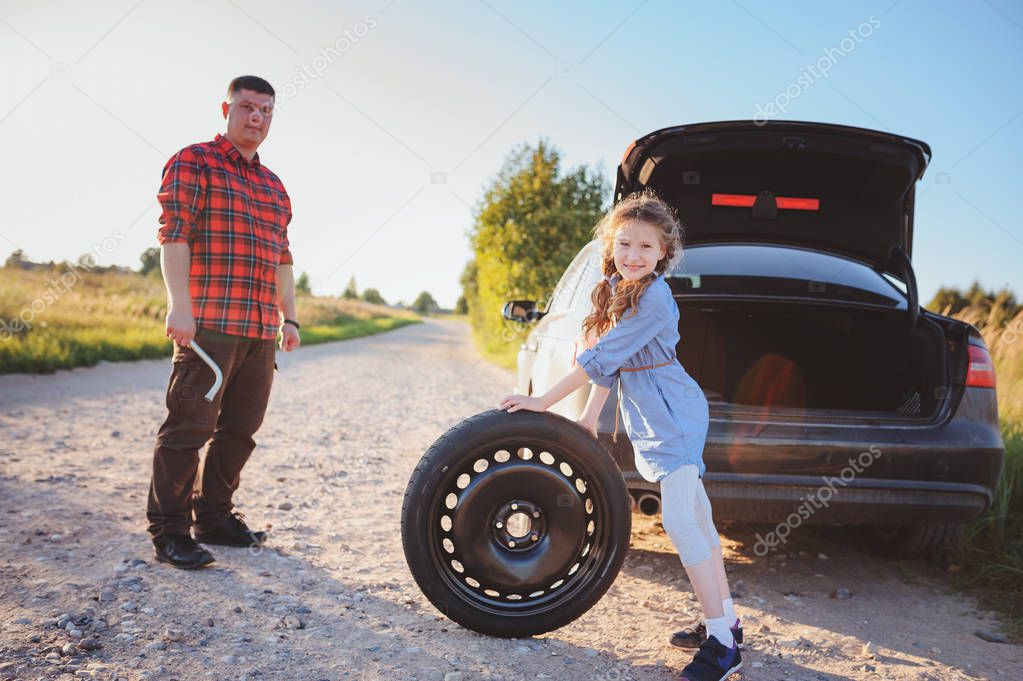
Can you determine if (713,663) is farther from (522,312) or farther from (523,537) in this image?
(522,312)

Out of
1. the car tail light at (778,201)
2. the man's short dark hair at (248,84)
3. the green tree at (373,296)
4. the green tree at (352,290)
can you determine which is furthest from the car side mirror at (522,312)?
the green tree at (373,296)

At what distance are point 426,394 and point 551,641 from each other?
8.04 metres

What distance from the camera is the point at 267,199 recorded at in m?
3.35

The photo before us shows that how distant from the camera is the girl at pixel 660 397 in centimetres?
229

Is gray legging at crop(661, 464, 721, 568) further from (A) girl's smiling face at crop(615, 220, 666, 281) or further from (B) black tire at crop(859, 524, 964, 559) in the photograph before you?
(B) black tire at crop(859, 524, 964, 559)

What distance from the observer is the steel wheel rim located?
2486mm

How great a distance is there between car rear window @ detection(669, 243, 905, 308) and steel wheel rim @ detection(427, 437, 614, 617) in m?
1.49

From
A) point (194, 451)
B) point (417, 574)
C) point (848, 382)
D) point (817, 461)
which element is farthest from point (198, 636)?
point (848, 382)

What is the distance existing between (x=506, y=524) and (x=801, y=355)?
283cm

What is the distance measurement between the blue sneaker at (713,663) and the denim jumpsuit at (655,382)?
568mm

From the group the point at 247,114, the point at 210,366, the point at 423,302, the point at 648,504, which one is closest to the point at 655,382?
the point at 648,504

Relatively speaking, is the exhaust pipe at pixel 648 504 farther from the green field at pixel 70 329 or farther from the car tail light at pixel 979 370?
the green field at pixel 70 329

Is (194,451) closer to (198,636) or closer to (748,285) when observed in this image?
(198,636)

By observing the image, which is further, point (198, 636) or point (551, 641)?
point (551, 641)
